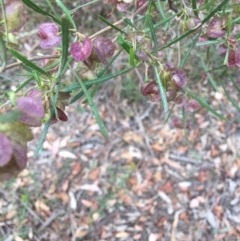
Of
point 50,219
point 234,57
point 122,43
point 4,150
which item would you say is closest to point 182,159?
point 50,219

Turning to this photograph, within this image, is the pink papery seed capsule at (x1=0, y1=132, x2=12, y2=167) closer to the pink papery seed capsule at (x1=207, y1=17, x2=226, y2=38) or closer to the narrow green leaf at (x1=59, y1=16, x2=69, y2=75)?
the narrow green leaf at (x1=59, y1=16, x2=69, y2=75)

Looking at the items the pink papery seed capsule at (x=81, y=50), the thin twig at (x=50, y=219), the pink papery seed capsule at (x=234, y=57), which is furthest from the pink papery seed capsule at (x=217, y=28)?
the thin twig at (x=50, y=219)

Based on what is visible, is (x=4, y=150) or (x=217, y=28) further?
(x=217, y=28)

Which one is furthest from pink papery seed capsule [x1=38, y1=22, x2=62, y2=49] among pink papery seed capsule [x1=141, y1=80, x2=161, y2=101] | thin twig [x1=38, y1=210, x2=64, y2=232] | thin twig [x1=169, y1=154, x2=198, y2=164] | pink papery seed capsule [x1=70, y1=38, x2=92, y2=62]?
thin twig [x1=169, y1=154, x2=198, y2=164]

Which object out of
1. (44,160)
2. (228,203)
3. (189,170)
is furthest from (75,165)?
(228,203)

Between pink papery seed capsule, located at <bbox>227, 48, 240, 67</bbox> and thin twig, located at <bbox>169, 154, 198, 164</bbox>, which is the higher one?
pink papery seed capsule, located at <bbox>227, 48, 240, 67</bbox>

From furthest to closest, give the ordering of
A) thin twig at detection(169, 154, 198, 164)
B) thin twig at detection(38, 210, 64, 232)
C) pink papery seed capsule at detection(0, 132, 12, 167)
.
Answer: thin twig at detection(169, 154, 198, 164) < thin twig at detection(38, 210, 64, 232) < pink papery seed capsule at detection(0, 132, 12, 167)

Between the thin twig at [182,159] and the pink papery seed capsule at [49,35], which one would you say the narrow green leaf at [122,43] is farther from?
the thin twig at [182,159]

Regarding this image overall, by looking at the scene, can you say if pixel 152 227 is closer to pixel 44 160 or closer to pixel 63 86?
pixel 44 160

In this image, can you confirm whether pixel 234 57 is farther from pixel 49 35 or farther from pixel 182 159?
pixel 182 159
